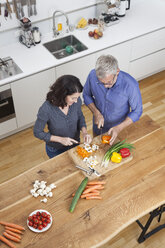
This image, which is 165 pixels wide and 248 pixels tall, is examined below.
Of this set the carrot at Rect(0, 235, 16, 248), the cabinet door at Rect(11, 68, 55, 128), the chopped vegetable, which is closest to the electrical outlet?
the cabinet door at Rect(11, 68, 55, 128)

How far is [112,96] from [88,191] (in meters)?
0.84

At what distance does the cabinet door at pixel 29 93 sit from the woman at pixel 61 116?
1027 mm

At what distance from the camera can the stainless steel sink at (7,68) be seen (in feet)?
11.6

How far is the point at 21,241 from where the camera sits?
1.92 metres

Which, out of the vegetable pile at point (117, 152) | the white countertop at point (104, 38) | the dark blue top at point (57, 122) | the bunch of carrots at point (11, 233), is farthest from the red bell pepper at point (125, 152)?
the white countertop at point (104, 38)

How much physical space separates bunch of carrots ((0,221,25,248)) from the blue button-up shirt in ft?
4.09

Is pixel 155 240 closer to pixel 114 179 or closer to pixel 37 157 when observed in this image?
pixel 114 179

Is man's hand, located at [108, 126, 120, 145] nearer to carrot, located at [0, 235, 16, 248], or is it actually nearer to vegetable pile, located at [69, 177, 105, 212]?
vegetable pile, located at [69, 177, 105, 212]

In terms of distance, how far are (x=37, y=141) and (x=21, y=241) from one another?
6.53 feet

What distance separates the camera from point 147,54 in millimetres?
4379

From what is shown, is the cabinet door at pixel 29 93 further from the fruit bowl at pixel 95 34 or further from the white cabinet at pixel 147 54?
the white cabinet at pixel 147 54

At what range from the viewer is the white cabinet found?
4134 mm

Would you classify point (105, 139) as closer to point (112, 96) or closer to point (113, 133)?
point (113, 133)

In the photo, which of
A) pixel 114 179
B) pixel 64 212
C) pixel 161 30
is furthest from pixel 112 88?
pixel 161 30
